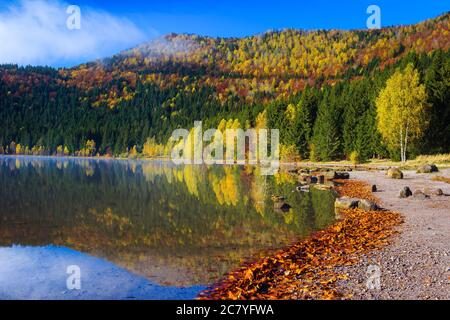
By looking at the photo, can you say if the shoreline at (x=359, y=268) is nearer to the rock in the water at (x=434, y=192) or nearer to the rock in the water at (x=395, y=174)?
the rock in the water at (x=434, y=192)

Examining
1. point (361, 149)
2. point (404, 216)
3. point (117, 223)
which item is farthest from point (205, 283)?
point (361, 149)

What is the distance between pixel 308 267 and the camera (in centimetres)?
1040

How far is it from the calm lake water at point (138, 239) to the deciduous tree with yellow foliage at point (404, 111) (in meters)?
27.8

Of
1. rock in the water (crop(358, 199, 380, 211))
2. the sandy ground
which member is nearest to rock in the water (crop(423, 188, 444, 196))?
rock in the water (crop(358, 199, 380, 211))

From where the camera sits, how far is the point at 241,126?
105 meters

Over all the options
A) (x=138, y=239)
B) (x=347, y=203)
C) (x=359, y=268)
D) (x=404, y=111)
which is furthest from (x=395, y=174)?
(x=359, y=268)

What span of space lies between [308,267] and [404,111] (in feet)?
148

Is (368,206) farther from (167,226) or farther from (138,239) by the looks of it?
(138,239)

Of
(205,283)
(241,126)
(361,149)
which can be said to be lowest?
(205,283)

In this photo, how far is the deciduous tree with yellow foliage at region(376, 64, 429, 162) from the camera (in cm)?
4972

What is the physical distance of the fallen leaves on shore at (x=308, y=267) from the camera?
855cm
